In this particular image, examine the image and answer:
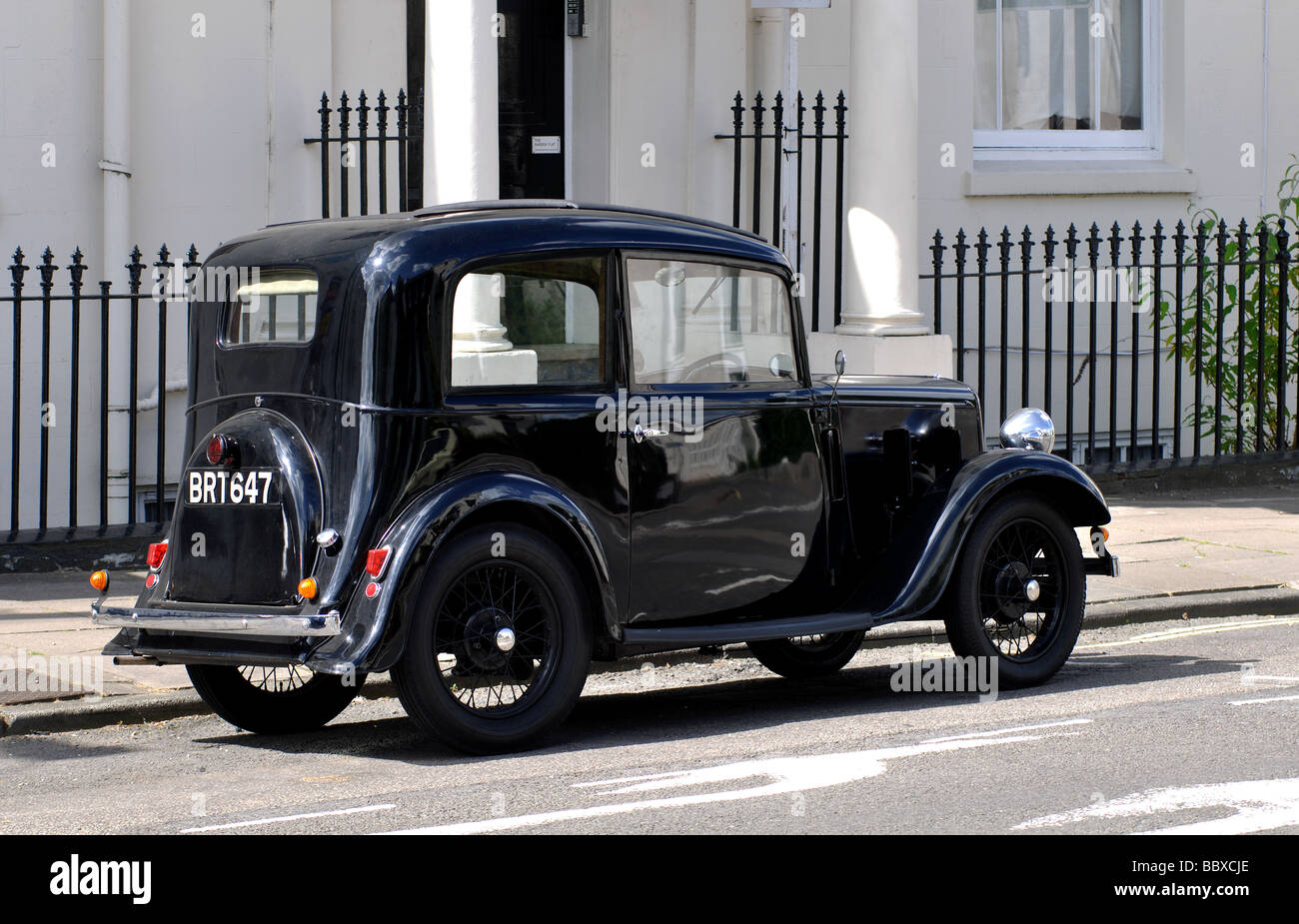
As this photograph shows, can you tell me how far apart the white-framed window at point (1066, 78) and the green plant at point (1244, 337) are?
1098 mm

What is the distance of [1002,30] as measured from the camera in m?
14.9

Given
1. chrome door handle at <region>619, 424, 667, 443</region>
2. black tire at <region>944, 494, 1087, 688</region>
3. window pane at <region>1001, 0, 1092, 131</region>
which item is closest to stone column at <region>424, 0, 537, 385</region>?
chrome door handle at <region>619, 424, 667, 443</region>

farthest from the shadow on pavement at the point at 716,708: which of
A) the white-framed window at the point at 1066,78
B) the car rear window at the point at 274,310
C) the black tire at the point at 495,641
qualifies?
the white-framed window at the point at 1066,78

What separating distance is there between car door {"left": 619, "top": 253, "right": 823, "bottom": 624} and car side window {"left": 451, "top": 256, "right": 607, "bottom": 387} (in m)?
0.14

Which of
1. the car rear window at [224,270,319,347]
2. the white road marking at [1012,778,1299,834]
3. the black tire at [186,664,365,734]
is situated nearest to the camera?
the white road marking at [1012,778,1299,834]

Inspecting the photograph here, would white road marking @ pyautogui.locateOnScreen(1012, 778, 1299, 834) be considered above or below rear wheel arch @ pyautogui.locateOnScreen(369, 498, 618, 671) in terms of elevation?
below

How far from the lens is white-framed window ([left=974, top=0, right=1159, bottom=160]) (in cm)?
1483

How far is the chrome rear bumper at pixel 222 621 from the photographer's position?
5730mm

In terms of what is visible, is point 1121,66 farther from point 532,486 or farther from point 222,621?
point 222,621

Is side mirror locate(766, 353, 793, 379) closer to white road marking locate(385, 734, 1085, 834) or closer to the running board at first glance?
the running board

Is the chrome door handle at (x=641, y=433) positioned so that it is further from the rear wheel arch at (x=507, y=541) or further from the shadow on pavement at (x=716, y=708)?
the shadow on pavement at (x=716, y=708)

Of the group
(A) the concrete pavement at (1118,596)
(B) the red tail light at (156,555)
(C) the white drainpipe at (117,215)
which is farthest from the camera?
(C) the white drainpipe at (117,215)
